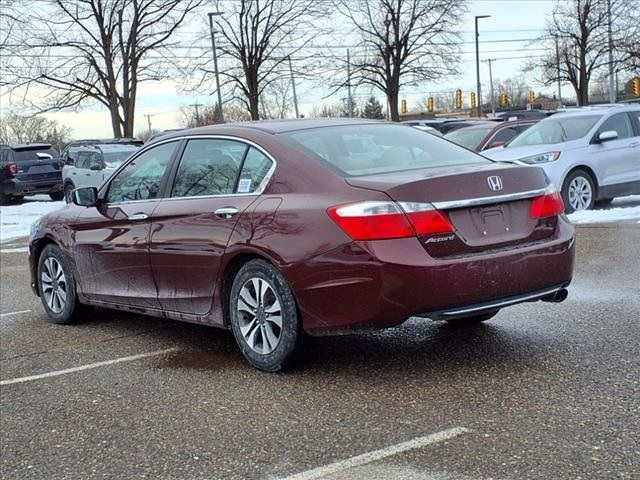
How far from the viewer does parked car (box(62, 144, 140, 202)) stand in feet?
68.7

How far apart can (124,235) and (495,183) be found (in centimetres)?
273

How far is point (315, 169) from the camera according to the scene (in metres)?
4.65

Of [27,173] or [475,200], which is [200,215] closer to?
[475,200]

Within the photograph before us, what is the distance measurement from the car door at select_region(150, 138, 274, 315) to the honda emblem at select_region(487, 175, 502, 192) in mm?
1282

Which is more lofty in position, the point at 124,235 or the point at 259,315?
the point at 124,235

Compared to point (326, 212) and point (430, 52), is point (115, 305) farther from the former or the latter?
point (430, 52)

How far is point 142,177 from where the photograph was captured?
5.97 meters

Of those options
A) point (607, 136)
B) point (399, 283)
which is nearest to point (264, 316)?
point (399, 283)

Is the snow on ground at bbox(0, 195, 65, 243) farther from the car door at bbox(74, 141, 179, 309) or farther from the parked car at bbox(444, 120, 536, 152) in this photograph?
the car door at bbox(74, 141, 179, 309)

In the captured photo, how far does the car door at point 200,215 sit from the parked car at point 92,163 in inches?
619

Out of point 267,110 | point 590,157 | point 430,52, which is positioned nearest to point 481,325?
point 590,157

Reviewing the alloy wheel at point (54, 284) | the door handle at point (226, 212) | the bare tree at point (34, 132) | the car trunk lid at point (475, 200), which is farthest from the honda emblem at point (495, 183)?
the bare tree at point (34, 132)

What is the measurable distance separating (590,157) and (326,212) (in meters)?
8.85

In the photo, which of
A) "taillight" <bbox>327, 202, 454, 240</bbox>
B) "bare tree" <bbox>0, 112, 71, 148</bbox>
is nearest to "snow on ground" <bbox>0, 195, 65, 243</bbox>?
"taillight" <bbox>327, 202, 454, 240</bbox>
